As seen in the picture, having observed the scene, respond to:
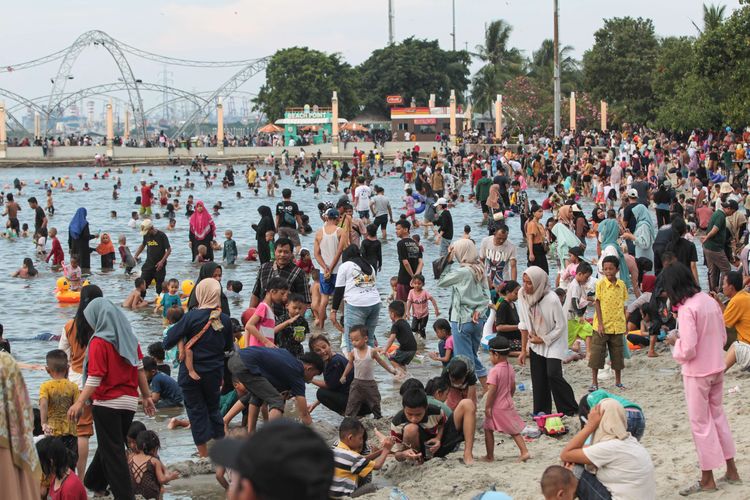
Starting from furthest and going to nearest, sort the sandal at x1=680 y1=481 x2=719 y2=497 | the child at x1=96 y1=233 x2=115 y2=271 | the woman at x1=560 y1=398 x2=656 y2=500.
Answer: the child at x1=96 y1=233 x2=115 y2=271
the sandal at x1=680 y1=481 x2=719 y2=497
the woman at x1=560 y1=398 x2=656 y2=500

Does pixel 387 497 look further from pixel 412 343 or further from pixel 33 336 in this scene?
pixel 33 336

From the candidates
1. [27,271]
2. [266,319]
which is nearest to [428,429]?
[266,319]

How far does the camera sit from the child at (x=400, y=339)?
11469 millimetres

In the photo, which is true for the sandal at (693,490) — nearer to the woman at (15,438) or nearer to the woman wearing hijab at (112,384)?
the woman wearing hijab at (112,384)

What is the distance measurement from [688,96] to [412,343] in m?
36.4

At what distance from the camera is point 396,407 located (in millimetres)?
10930

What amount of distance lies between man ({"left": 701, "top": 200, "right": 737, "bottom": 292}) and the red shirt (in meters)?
9.64

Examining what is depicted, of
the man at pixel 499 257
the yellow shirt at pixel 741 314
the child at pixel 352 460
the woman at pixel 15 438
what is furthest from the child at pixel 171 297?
the woman at pixel 15 438

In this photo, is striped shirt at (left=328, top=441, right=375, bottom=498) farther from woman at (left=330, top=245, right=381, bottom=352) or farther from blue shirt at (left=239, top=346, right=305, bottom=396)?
woman at (left=330, top=245, right=381, bottom=352)

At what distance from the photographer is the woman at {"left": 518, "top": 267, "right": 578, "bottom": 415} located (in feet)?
30.4

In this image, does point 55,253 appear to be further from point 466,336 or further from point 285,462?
point 285,462

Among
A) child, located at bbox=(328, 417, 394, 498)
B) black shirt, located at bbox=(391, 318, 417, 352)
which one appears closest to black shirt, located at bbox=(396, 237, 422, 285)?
black shirt, located at bbox=(391, 318, 417, 352)

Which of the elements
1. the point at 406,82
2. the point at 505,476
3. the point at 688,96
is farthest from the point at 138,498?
the point at 406,82

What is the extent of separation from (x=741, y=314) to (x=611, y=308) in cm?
123
